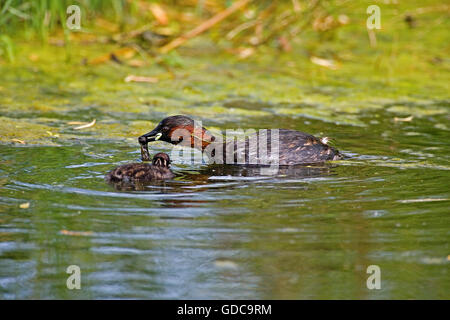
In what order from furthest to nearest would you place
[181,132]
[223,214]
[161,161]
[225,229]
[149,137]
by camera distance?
1. [181,132]
2. [149,137]
3. [161,161]
4. [223,214]
5. [225,229]

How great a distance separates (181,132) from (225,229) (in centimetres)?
274

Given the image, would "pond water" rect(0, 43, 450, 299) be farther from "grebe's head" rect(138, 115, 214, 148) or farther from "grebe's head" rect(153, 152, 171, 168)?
"grebe's head" rect(138, 115, 214, 148)

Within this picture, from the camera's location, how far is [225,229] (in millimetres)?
5023

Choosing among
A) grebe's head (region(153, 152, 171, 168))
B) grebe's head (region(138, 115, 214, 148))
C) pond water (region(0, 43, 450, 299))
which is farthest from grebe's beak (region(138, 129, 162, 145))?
grebe's head (region(153, 152, 171, 168))

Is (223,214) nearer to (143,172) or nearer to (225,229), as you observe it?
(225,229)

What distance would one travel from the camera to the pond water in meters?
4.20

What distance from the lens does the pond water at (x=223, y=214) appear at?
4203 mm

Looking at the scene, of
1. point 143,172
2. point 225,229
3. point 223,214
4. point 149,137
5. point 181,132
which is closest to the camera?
point 225,229

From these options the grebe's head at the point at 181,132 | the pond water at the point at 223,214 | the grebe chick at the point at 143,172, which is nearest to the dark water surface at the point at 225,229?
the pond water at the point at 223,214

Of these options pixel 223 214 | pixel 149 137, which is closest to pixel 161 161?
pixel 149 137

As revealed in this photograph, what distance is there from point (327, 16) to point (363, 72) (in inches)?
67.5

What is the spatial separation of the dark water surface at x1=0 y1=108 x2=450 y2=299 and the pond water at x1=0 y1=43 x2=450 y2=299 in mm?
13

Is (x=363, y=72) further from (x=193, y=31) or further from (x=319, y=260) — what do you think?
(x=319, y=260)
